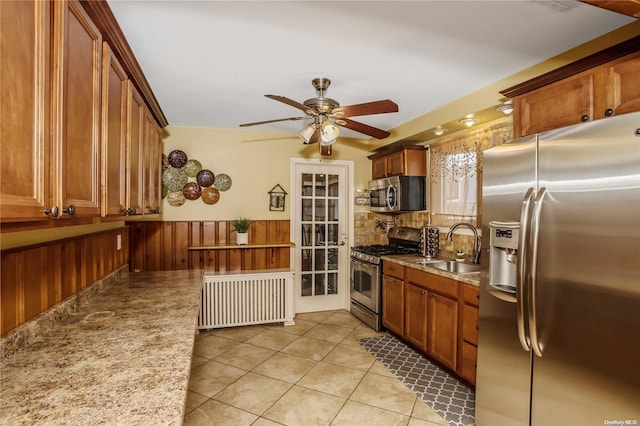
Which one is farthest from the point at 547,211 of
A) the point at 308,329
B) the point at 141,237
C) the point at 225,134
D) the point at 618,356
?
the point at 141,237

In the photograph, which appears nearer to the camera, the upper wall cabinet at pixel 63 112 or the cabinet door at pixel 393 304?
the upper wall cabinet at pixel 63 112

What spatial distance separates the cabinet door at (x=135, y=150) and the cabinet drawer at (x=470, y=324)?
2445 millimetres

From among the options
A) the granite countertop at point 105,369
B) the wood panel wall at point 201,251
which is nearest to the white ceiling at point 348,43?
the granite countertop at point 105,369

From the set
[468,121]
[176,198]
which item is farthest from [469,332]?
[176,198]

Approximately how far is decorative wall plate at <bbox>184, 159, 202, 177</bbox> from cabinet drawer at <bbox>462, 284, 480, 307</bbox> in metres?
3.19

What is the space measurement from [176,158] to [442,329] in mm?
3391

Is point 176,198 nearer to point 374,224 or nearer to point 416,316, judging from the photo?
point 374,224

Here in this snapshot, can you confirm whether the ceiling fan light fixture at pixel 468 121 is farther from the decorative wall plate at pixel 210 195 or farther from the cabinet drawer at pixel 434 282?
the decorative wall plate at pixel 210 195

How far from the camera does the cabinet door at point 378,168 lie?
4301 millimetres

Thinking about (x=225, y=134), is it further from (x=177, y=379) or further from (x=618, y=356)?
(x=618, y=356)

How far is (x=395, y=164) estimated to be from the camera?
407 centimetres

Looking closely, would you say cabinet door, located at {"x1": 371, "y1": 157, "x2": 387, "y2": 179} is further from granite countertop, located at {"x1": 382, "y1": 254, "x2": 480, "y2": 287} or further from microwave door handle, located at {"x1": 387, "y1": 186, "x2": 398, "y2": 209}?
granite countertop, located at {"x1": 382, "y1": 254, "x2": 480, "y2": 287}

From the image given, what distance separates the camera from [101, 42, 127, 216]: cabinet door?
1.44 metres

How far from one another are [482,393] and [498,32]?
2161mm
